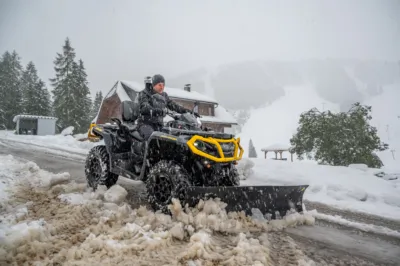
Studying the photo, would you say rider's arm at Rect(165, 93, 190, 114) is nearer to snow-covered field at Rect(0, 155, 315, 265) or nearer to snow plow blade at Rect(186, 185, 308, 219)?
snow-covered field at Rect(0, 155, 315, 265)

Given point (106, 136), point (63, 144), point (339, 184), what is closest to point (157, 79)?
point (106, 136)

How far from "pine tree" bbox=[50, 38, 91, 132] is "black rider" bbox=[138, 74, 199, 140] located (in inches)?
1385

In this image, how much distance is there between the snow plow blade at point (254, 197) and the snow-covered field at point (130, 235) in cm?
11

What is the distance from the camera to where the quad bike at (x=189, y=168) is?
3.29 m

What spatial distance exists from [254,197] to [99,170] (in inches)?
121

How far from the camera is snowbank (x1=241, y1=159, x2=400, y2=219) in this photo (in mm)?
5055

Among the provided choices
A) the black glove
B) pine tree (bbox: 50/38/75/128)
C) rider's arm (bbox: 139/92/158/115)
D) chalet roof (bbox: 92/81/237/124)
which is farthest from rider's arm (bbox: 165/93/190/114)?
pine tree (bbox: 50/38/75/128)

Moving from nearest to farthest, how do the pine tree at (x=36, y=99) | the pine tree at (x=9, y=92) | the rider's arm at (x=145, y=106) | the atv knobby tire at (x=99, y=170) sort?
1. the rider's arm at (x=145, y=106)
2. the atv knobby tire at (x=99, y=170)
3. the pine tree at (x=9, y=92)
4. the pine tree at (x=36, y=99)

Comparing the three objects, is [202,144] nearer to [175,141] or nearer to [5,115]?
[175,141]

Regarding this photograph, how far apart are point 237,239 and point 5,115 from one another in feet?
132

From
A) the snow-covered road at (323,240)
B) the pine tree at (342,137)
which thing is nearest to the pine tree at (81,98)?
the pine tree at (342,137)

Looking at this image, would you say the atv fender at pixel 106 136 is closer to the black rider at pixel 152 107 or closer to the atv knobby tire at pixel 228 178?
the black rider at pixel 152 107

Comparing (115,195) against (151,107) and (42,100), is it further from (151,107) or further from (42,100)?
(42,100)

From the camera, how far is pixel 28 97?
3578cm
